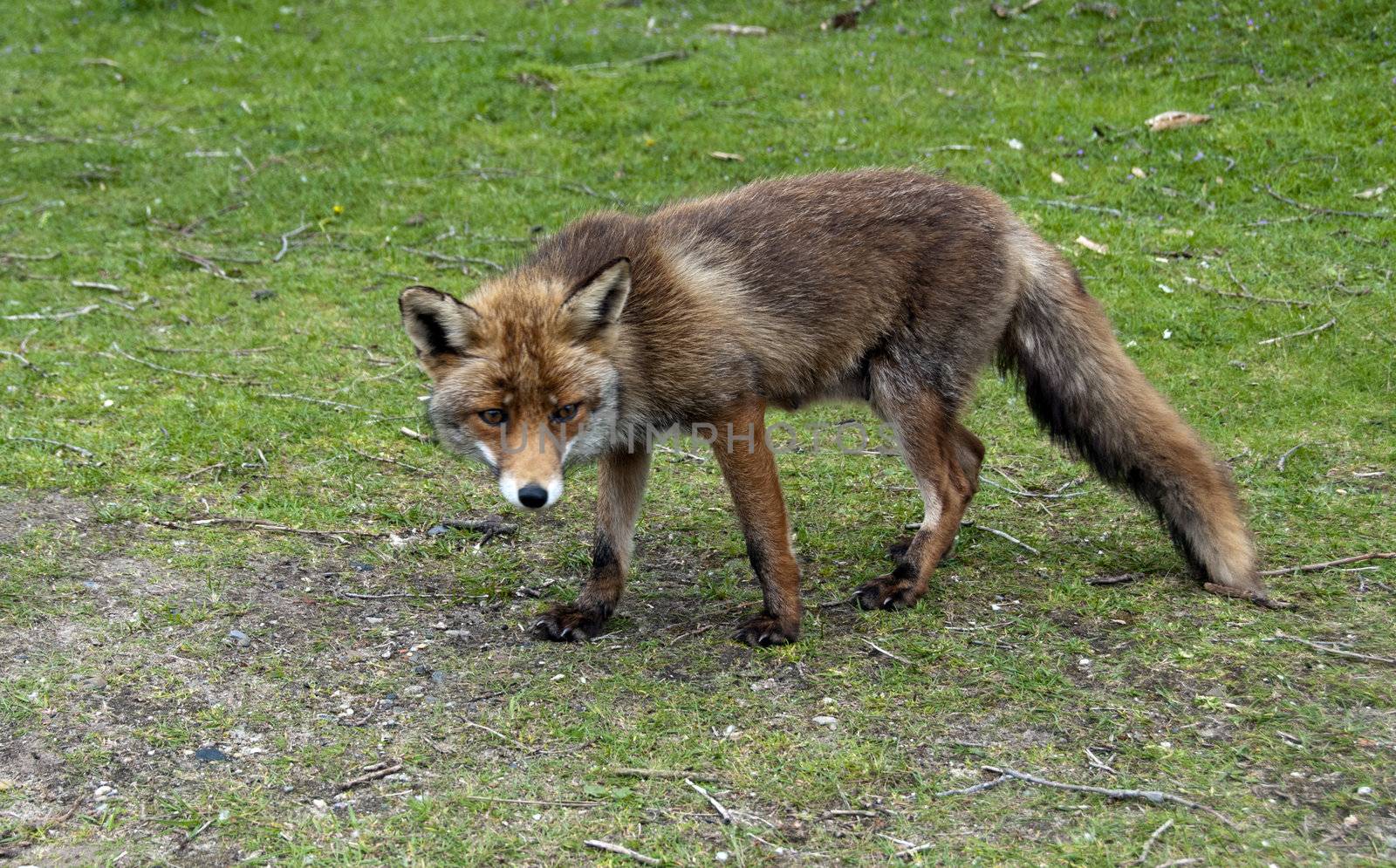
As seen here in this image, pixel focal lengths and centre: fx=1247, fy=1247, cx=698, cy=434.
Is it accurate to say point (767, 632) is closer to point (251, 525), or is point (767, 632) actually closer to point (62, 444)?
point (251, 525)

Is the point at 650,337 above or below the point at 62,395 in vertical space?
above

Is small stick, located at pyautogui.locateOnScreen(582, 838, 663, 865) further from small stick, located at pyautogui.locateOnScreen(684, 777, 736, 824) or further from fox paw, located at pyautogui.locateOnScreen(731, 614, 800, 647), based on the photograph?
fox paw, located at pyautogui.locateOnScreen(731, 614, 800, 647)

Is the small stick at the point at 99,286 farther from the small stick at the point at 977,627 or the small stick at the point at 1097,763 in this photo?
the small stick at the point at 1097,763

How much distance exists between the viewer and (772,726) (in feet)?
13.1

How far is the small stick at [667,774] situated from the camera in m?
3.71

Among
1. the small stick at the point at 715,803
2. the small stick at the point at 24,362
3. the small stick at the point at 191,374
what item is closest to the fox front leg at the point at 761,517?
the small stick at the point at 715,803

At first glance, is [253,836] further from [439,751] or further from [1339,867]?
[1339,867]

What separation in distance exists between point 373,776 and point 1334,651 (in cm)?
317

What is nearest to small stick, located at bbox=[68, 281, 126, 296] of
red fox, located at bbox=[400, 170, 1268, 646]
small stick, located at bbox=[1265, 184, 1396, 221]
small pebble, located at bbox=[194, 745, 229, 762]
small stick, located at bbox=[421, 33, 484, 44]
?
red fox, located at bbox=[400, 170, 1268, 646]

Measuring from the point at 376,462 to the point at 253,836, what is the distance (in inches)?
115

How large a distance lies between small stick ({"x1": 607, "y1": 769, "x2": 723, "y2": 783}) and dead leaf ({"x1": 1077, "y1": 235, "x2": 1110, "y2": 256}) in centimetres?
553

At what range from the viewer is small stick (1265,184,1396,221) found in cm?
820

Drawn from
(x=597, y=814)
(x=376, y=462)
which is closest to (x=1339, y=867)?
(x=597, y=814)

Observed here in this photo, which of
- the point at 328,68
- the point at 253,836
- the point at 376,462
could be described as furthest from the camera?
the point at 328,68
